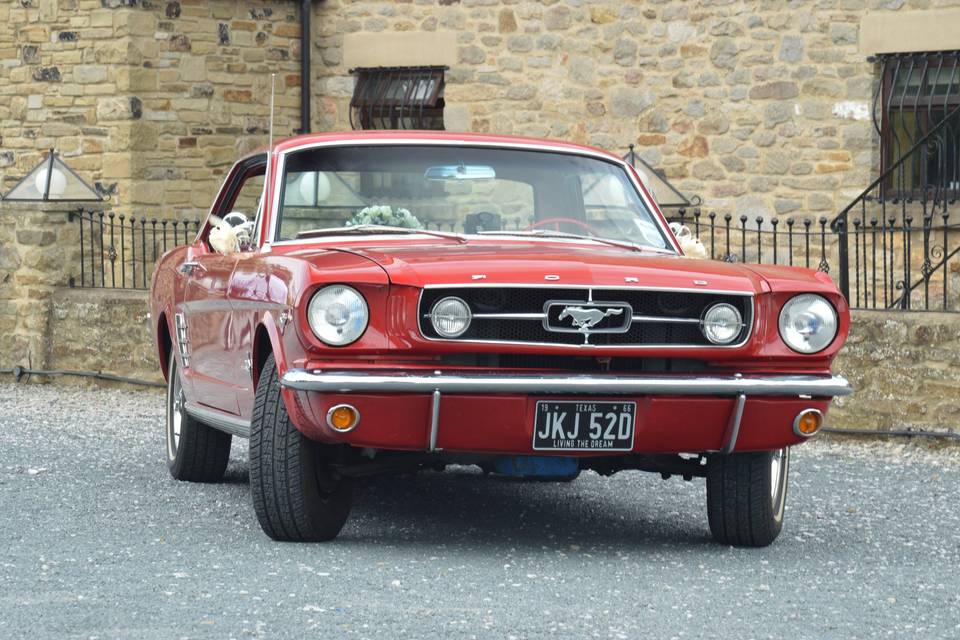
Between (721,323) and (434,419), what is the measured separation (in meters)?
1.05

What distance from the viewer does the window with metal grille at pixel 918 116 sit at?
14.5 meters

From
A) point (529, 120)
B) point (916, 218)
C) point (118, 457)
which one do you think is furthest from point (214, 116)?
point (118, 457)

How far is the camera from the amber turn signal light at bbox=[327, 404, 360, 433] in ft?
18.3

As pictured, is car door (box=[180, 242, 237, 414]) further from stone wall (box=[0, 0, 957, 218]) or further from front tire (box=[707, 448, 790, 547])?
stone wall (box=[0, 0, 957, 218])

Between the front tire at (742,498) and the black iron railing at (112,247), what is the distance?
7599mm

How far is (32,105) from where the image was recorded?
16.9 metres

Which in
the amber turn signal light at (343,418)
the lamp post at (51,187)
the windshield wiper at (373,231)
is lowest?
the amber turn signal light at (343,418)

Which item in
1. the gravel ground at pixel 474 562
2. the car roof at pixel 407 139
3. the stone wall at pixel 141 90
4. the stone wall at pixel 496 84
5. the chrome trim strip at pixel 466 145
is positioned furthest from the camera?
the stone wall at pixel 141 90

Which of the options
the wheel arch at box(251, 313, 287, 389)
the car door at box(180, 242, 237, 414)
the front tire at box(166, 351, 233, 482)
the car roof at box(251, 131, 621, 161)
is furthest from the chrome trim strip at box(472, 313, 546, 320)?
the front tire at box(166, 351, 233, 482)

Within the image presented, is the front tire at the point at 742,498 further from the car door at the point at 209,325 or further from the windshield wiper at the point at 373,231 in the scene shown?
the car door at the point at 209,325

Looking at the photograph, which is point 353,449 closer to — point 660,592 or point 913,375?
point 660,592

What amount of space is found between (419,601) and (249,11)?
12.8m

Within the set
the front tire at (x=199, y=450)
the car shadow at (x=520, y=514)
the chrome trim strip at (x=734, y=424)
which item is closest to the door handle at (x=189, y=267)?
the front tire at (x=199, y=450)

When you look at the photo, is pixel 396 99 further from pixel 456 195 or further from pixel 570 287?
pixel 570 287
